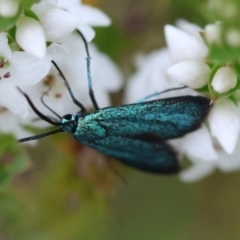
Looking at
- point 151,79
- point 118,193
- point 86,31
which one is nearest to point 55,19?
point 86,31

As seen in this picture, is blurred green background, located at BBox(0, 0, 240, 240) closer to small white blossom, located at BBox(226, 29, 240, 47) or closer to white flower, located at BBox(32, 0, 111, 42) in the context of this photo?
white flower, located at BBox(32, 0, 111, 42)

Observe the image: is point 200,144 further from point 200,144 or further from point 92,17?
point 92,17

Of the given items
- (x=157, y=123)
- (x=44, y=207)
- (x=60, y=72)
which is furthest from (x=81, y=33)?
(x=44, y=207)

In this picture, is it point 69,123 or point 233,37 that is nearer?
point 233,37

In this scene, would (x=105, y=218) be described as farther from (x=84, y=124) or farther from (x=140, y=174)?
(x=84, y=124)

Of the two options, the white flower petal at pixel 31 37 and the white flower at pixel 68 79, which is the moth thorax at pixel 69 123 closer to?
the white flower at pixel 68 79

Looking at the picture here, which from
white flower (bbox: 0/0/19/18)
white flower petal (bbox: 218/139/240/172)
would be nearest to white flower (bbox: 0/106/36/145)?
white flower (bbox: 0/0/19/18)
